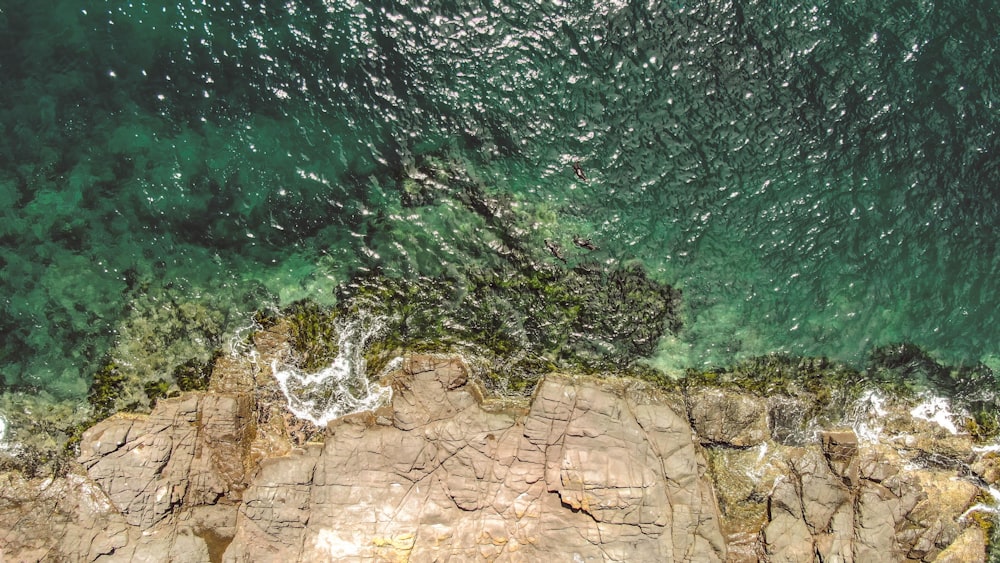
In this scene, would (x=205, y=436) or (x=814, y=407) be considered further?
(x=814, y=407)

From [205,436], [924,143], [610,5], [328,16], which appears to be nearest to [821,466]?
[924,143]

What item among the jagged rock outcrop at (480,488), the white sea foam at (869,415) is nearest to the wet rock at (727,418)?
the jagged rock outcrop at (480,488)

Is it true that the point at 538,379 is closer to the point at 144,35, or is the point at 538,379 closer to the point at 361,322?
the point at 361,322

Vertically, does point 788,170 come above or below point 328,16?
below

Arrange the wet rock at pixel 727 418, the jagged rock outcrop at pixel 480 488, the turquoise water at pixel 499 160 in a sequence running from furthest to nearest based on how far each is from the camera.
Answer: the wet rock at pixel 727 418 < the turquoise water at pixel 499 160 < the jagged rock outcrop at pixel 480 488

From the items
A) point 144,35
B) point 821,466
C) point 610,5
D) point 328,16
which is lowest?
point 821,466

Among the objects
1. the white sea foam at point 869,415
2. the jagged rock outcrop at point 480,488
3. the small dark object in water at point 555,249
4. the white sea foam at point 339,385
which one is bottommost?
the jagged rock outcrop at point 480,488

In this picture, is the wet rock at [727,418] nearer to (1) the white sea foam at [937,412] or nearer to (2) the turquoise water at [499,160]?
(2) the turquoise water at [499,160]
